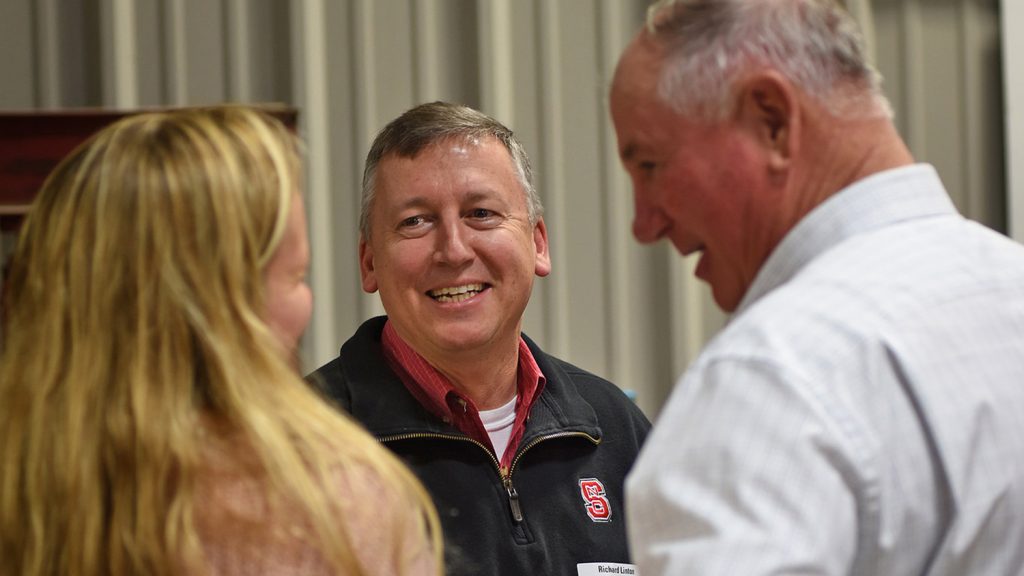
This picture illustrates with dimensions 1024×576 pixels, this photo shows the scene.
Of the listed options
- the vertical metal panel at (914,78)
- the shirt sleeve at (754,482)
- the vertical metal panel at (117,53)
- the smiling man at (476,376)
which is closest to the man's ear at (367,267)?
the smiling man at (476,376)

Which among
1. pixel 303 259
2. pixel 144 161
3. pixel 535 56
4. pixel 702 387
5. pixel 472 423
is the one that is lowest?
pixel 472 423

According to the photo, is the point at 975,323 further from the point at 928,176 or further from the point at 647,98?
the point at 647,98

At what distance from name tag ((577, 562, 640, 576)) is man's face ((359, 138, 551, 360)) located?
0.50m

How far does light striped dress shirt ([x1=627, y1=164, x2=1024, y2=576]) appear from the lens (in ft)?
3.71

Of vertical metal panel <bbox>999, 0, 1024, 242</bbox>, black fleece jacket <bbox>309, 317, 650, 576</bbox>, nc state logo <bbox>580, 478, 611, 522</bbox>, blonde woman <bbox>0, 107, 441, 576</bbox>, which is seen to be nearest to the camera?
blonde woman <bbox>0, 107, 441, 576</bbox>

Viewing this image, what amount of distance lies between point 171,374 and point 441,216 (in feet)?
4.25

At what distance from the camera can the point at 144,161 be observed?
1.29m

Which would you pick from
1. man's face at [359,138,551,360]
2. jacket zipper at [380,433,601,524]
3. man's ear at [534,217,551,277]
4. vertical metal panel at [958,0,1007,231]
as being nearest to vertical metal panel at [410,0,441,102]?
man's ear at [534,217,551,277]

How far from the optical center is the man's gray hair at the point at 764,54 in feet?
4.41

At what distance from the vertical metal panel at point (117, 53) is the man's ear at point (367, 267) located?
1.65 meters

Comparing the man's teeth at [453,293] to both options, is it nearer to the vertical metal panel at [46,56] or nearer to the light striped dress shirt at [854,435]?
the light striped dress shirt at [854,435]

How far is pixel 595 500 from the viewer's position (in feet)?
7.52

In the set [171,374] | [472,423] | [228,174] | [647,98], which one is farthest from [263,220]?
[472,423]

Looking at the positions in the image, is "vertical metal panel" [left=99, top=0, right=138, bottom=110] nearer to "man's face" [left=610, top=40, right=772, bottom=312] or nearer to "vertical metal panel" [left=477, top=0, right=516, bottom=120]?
"vertical metal panel" [left=477, top=0, right=516, bottom=120]
